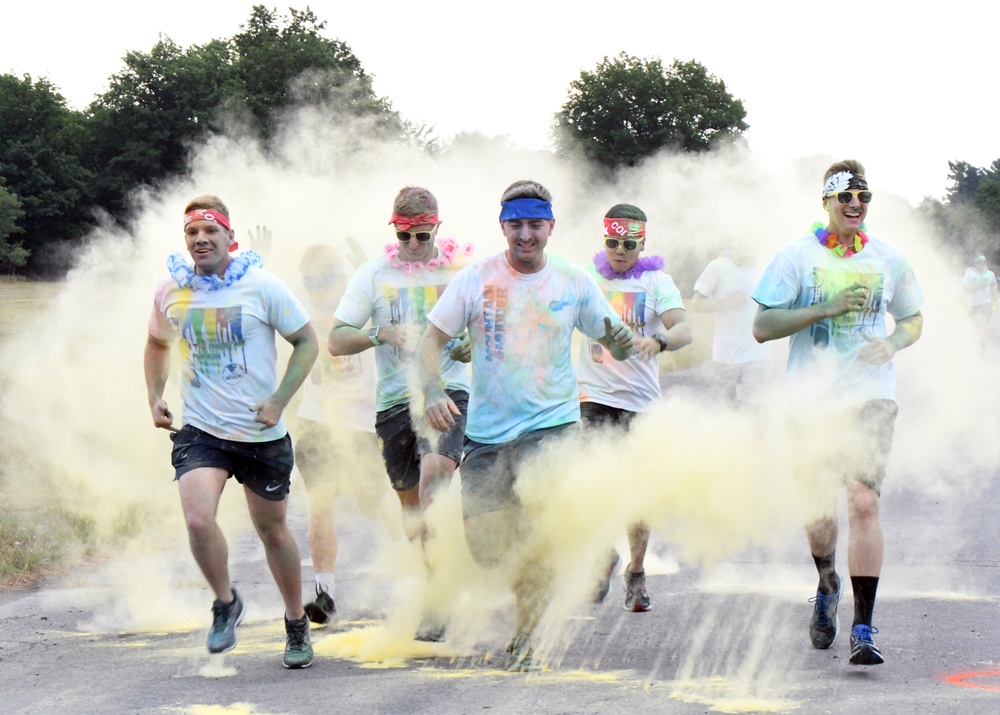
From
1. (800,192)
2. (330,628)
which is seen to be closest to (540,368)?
(330,628)

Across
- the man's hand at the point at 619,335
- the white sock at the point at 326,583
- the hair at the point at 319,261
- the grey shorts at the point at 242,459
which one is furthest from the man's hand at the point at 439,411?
the hair at the point at 319,261

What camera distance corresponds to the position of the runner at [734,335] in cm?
1096

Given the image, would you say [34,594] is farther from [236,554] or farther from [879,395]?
[879,395]

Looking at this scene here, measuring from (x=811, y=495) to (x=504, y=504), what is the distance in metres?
1.35

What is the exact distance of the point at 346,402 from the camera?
7.20 metres

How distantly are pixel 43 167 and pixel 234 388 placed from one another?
45185 millimetres

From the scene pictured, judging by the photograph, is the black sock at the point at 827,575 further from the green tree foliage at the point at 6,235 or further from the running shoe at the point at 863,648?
the green tree foliage at the point at 6,235

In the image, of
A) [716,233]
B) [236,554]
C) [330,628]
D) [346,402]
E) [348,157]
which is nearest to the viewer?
[330,628]

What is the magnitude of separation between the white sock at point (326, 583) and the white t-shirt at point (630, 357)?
61.6 inches

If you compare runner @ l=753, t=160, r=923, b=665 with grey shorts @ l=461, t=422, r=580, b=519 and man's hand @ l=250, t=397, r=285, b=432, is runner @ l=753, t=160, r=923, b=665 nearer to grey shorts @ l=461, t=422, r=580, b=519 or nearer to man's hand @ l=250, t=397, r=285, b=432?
grey shorts @ l=461, t=422, r=580, b=519

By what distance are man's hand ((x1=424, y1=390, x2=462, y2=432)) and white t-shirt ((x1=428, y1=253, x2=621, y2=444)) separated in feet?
0.52

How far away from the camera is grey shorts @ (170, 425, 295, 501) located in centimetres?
557

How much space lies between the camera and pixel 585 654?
5770 mm

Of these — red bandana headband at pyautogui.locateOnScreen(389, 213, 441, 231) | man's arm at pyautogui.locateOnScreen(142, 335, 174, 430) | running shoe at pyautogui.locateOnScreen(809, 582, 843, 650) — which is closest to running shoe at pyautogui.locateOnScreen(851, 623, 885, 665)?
running shoe at pyautogui.locateOnScreen(809, 582, 843, 650)
